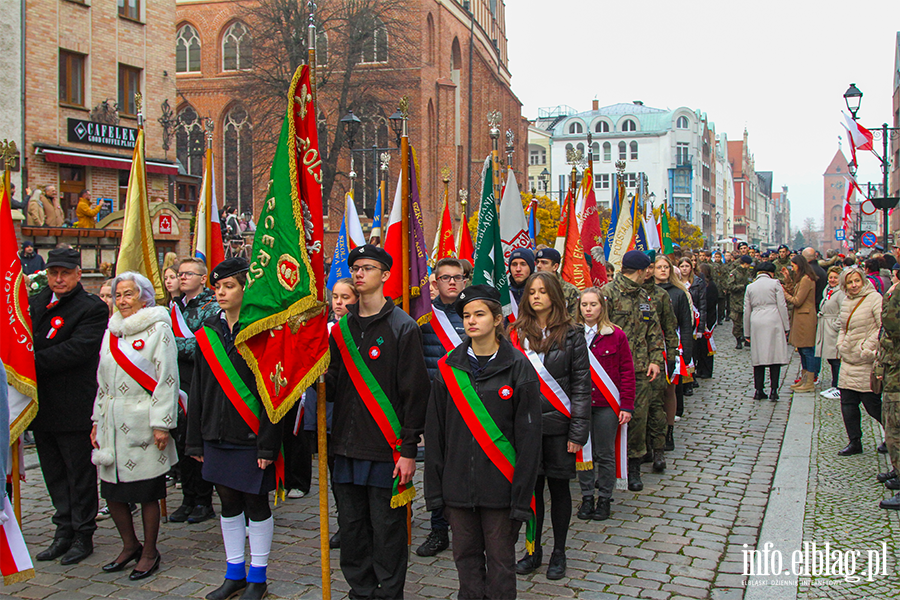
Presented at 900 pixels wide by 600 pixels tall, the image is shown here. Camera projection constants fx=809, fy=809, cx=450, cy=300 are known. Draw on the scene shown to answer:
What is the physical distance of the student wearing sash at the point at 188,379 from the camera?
20.7 feet

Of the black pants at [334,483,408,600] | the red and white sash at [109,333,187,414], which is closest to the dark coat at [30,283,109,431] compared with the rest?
the red and white sash at [109,333,187,414]

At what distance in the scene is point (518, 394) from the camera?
4.21m

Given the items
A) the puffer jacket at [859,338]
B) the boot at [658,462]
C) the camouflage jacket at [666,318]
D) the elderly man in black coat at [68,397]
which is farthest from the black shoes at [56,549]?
the puffer jacket at [859,338]

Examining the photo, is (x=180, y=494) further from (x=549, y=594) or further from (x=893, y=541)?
(x=893, y=541)

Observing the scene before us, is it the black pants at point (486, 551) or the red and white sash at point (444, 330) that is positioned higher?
the red and white sash at point (444, 330)

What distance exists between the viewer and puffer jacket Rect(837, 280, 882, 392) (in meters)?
7.94

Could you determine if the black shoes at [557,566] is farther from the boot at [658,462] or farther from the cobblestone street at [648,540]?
the boot at [658,462]

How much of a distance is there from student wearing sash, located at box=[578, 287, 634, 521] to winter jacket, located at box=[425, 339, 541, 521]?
7.29ft

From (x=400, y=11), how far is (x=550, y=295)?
4229 cm

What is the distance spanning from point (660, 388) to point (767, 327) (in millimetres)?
4720

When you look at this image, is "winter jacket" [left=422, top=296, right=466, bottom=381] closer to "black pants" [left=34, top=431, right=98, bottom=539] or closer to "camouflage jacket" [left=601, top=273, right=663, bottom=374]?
"camouflage jacket" [left=601, top=273, right=663, bottom=374]

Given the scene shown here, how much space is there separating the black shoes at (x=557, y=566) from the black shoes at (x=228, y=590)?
Result: 1883 millimetres

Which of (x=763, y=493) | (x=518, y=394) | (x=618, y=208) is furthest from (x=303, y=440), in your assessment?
(x=618, y=208)

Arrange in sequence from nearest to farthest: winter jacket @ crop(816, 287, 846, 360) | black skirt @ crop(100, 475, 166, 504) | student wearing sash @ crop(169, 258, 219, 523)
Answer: black skirt @ crop(100, 475, 166, 504), student wearing sash @ crop(169, 258, 219, 523), winter jacket @ crop(816, 287, 846, 360)
